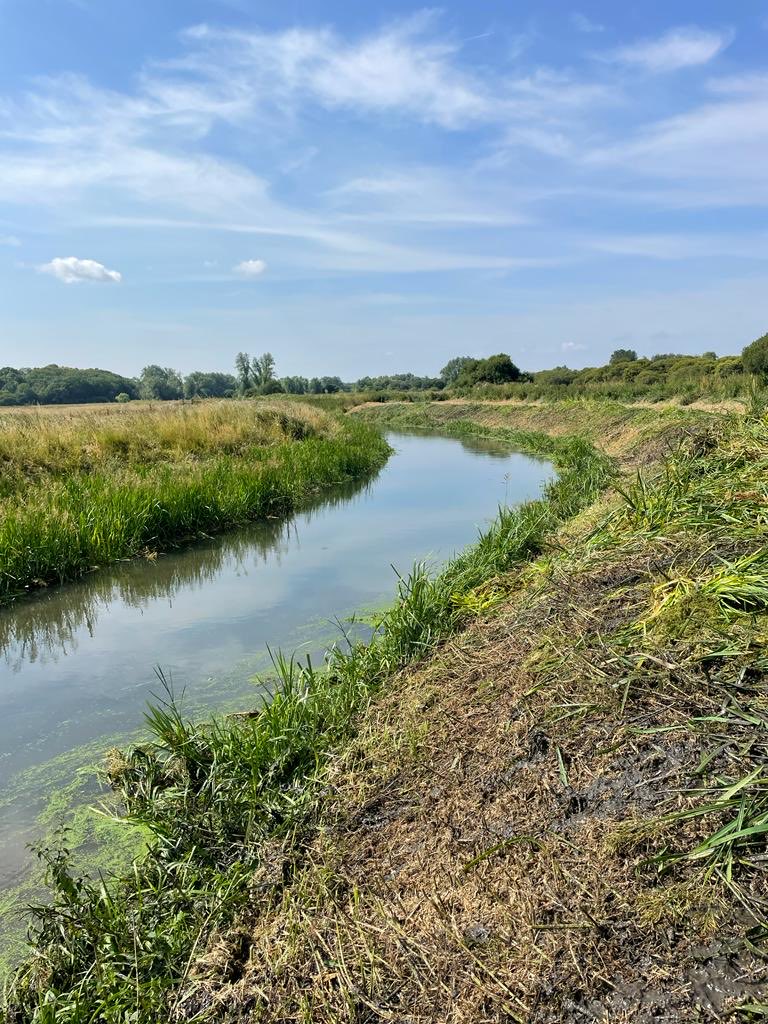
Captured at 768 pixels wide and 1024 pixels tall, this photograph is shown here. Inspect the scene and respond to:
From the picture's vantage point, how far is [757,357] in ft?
69.6

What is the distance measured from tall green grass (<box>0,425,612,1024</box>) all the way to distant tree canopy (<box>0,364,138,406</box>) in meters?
41.2

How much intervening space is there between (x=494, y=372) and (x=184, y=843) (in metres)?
45.9

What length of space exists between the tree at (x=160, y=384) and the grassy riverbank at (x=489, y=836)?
176 ft

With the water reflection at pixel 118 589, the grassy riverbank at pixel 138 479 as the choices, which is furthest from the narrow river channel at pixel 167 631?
the grassy riverbank at pixel 138 479

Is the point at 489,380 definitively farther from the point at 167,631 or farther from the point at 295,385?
the point at 167,631

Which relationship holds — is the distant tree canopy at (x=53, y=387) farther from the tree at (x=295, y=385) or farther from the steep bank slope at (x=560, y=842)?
the steep bank slope at (x=560, y=842)

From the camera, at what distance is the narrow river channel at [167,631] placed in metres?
3.75

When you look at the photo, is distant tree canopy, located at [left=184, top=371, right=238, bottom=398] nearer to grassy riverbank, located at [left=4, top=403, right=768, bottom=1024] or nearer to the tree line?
the tree line

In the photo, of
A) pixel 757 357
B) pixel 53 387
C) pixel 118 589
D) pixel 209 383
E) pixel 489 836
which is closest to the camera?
pixel 489 836

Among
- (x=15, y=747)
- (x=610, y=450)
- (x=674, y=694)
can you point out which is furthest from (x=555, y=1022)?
(x=610, y=450)

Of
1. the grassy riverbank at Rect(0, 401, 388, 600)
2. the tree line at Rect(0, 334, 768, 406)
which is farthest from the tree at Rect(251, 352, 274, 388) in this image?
the grassy riverbank at Rect(0, 401, 388, 600)

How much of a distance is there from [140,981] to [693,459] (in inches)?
192

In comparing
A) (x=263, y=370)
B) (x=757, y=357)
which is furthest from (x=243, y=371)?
(x=757, y=357)

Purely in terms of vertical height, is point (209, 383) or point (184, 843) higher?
point (209, 383)
